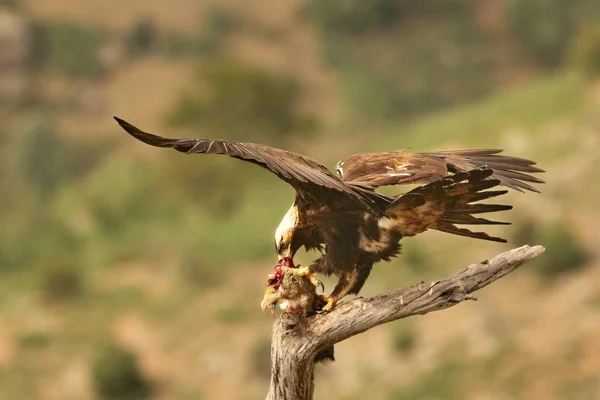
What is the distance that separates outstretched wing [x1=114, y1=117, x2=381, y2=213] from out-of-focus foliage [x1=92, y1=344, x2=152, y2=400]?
13.5 meters

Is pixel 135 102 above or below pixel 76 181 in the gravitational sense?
above

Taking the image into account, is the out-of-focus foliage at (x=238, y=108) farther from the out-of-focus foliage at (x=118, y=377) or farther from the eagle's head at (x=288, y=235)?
the eagle's head at (x=288, y=235)

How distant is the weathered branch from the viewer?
4.27 m

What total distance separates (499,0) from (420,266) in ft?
103

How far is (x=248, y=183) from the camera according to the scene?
28.1 m

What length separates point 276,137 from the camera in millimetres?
26906

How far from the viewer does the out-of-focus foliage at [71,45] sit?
4306 centimetres

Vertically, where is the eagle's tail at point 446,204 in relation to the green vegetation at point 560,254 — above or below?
below

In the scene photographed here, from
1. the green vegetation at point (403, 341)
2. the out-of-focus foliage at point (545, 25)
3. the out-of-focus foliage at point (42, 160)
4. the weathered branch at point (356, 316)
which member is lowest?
the weathered branch at point (356, 316)

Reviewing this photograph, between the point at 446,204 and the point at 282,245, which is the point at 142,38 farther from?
the point at 446,204

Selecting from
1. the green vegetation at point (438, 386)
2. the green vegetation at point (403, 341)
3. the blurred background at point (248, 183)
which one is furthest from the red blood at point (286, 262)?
the green vegetation at point (403, 341)

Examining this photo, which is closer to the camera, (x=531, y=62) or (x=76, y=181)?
(x=76, y=181)

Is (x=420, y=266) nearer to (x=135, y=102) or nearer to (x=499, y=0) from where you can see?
(x=135, y=102)

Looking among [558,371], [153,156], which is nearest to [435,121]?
[153,156]
